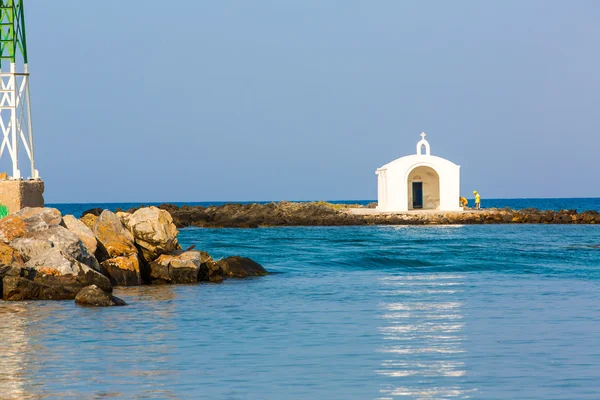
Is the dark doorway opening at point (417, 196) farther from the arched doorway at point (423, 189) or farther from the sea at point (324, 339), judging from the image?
the sea at point (324, 339)

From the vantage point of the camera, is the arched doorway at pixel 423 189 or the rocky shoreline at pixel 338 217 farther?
the arched doorway at pixel 423 189

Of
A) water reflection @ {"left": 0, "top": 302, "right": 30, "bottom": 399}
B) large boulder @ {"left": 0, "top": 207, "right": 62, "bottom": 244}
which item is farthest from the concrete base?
water reflection @ {"left": 0, "top": 302, "right": 30, "bottom": 399}

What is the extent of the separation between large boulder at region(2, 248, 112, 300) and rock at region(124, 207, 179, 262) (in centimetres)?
311

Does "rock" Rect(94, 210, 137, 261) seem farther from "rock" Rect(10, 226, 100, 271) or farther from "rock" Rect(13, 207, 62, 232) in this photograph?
"rock" Rect(10, 226, 100, 271)

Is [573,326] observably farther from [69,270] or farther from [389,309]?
[69,270]

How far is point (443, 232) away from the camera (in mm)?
40406

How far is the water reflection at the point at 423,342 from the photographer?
9.05 metres

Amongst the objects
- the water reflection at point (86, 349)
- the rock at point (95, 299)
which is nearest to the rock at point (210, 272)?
the water reflection at point (86, 349)

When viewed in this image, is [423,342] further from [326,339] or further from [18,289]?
[18,289]

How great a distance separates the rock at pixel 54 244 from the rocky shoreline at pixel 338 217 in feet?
93.9

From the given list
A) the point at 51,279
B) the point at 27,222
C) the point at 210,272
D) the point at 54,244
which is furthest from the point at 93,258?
the point at 210,272

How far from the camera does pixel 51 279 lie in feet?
56.1

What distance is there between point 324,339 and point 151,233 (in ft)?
31.4

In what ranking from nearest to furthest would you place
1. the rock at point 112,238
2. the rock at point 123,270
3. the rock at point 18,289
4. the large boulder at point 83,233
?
the rock at point 18,289
the large boulder at point 83,233
the rock at point 123,270
the rock at point 112,238
